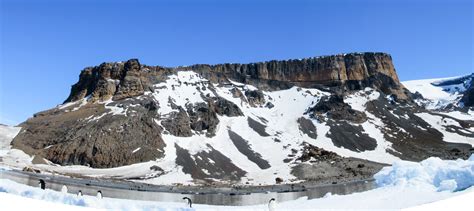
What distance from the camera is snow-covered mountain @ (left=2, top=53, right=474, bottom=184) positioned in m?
131

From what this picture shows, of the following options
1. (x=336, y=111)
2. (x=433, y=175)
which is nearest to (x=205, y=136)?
(x=336, y=111)

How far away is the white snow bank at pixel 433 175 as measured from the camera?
29625 mm

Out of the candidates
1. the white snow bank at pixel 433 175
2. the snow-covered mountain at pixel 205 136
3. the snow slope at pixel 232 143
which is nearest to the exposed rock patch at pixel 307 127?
the snow-covered mountain at pixel 205 136

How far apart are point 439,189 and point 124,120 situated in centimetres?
12912

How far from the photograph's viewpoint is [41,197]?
2855cm

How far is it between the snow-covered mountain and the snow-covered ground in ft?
239

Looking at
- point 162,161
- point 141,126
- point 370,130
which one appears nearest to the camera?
point 162,161

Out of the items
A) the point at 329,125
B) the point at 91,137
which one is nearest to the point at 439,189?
the point at 91,137

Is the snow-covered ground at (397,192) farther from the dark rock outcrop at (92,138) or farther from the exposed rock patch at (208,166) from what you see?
the dark rock outcrop at (92,138)

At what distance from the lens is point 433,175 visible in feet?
105

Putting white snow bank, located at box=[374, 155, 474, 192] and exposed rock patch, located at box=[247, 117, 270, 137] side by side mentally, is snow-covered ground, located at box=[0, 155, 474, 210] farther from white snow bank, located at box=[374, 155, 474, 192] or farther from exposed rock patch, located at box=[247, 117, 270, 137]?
exposed rock patch, located at box=[247, 117, 270, 137]

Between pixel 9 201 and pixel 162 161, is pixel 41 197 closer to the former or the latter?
pixel 9 201

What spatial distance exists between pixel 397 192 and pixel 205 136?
431 ft

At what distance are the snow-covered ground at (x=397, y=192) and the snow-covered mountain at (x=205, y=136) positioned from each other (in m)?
72.9
